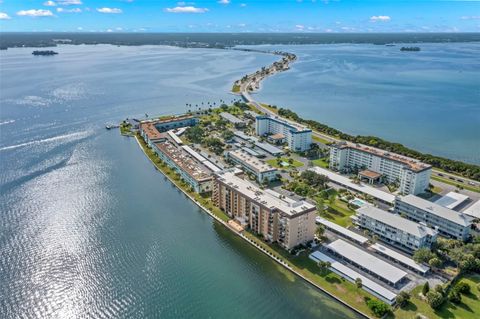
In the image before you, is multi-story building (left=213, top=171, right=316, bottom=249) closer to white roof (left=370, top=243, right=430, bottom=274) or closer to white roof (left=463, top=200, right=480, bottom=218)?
white roof (left=370, top=243, right=430, bottom=274)

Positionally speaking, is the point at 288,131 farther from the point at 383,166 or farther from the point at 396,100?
the point at 396,100

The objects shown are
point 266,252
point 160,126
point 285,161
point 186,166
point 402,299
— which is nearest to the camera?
point 402,299

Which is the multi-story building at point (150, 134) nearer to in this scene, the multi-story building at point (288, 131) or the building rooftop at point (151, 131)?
the building rooftop at point (151, 131)

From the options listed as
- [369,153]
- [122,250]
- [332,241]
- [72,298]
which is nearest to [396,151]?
[369,153]

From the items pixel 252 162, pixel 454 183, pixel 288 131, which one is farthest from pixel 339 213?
pixel 288 131

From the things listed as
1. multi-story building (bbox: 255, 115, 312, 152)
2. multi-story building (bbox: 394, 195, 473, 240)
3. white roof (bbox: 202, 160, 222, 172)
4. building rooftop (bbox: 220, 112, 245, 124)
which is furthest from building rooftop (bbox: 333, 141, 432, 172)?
building rooftop (bbox: 220, 112, 245, 124)

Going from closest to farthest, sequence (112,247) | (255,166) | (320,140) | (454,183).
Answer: (112,247) < (454,183) < (255,166) < (320,140)
